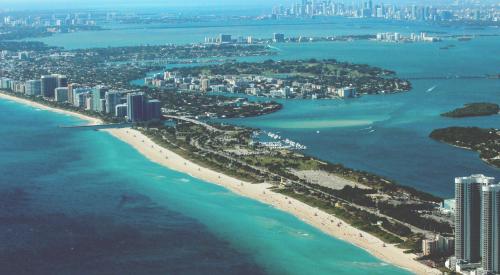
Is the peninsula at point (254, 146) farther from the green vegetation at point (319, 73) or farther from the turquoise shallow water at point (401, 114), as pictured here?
the turquoise shallow water at point (401, 114)

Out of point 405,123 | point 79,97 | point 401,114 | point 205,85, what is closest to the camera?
point 405,123

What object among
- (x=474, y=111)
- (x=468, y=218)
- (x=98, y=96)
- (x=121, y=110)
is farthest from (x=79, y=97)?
(x=468, y=218)

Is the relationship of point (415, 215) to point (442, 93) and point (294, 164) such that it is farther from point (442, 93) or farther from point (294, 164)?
point (442, 93)

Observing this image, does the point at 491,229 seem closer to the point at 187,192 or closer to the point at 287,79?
the point at 187,192

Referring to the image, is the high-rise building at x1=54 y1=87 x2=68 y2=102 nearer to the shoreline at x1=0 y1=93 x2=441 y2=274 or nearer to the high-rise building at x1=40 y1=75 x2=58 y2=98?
the high-rise building at x1=40 y1=75 x2=58 y2=98

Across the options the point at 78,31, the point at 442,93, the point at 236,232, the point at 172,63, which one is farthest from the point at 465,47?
the point at 236,232

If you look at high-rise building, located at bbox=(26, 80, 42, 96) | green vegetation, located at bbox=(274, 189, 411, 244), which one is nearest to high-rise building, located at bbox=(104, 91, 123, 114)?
high-rise building, located at bbox=(26, 80, 42, 96)
